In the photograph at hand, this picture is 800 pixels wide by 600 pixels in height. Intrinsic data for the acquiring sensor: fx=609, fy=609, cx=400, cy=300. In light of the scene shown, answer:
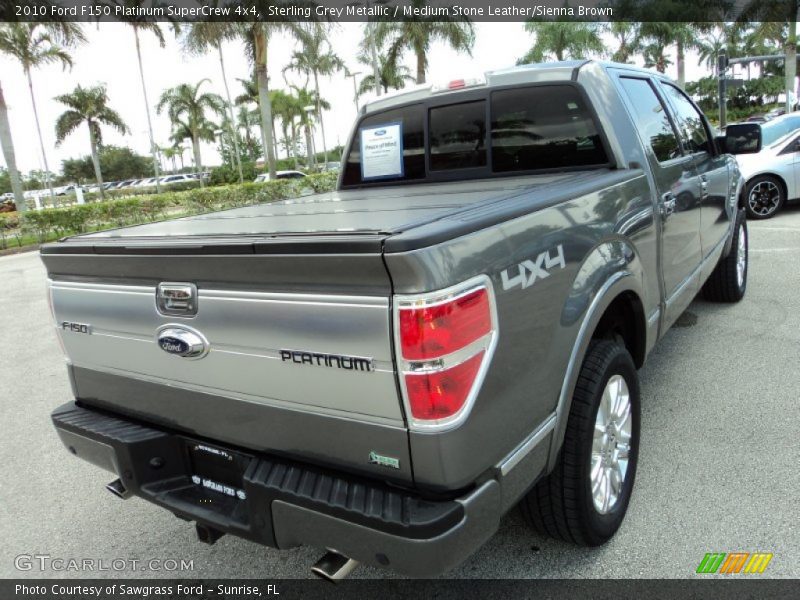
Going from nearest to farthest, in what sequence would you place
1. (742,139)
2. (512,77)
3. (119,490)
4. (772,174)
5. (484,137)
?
(119,490) → (512,77) → (484,137) → (742,139) → (772,174)

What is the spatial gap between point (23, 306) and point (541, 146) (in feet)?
27.5

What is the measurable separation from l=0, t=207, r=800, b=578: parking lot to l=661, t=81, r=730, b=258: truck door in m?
0.90

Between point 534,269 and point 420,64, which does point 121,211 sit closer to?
point 420,64

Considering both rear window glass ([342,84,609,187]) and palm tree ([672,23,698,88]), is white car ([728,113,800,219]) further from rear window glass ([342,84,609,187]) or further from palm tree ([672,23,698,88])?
palm tree ([672,23,698,88])

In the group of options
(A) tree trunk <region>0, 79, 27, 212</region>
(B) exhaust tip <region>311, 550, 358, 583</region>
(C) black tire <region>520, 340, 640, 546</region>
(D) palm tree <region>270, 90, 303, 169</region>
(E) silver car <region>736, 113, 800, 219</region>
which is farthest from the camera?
(D) palm tree <region>270, 90, 303, 169</region>

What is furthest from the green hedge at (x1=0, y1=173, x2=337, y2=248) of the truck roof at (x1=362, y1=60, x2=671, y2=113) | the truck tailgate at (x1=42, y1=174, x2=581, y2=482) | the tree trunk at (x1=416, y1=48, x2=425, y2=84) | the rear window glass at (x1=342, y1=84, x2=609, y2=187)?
the truck tailgate at (x1=42, y1=174, x2=581, y2=482)

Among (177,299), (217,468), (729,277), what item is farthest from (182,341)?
(729,277)

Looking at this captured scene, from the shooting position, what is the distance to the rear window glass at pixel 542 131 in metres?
3.18

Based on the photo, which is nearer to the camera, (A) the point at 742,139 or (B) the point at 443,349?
(B) the point at 443,349

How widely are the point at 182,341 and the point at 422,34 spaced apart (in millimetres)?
28709

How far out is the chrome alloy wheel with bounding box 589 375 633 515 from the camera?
2.46 meters

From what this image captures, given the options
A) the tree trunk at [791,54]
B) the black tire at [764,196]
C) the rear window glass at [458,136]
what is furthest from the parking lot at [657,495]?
the tree trunk at [791,54]

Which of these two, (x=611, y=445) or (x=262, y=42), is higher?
(x=262, y=42)

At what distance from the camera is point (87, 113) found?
131 ft
